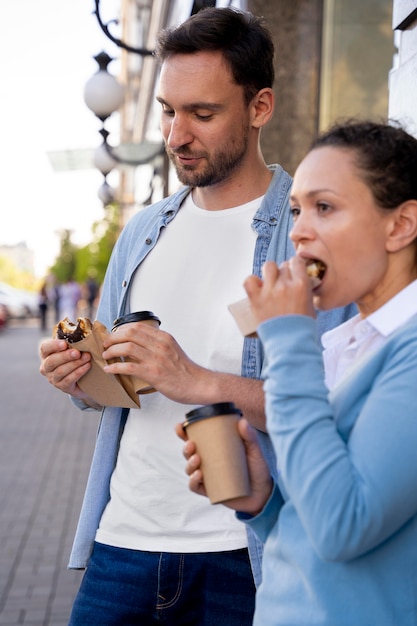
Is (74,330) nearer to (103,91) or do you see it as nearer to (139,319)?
(139,319)

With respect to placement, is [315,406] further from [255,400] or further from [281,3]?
[281,3]

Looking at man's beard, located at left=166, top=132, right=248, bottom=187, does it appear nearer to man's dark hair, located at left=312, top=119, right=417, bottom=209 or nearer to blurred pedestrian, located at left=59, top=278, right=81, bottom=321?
man's dark hair, located at left=312, top=119, right=417, bottom=209

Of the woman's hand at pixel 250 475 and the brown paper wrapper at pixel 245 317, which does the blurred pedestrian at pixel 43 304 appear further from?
the brown paper wrapper at pixel 245 317

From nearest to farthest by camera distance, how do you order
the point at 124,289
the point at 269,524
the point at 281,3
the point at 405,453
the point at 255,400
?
the point at 405,453 → the point at 269,524 → the point at 255,400 → the point at 124,289 → the point at 281,3

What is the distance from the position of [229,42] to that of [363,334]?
3.91ft

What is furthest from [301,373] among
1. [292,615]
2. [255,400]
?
[255,400]

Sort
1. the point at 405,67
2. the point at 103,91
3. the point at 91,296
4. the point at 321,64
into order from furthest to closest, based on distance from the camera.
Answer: the point at 91,296
the point at 103,91
the point at 321,64
the point at 405,67

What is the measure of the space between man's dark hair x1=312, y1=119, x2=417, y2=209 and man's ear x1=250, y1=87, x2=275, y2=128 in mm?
974

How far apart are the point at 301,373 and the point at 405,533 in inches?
12.3

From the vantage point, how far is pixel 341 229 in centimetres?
145

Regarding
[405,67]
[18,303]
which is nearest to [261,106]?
[405,67]

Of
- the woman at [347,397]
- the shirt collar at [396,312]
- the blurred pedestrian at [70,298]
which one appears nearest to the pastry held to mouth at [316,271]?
the woman at [347,397]

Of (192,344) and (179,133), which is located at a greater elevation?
(179,133)

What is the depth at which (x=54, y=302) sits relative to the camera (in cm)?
3105
